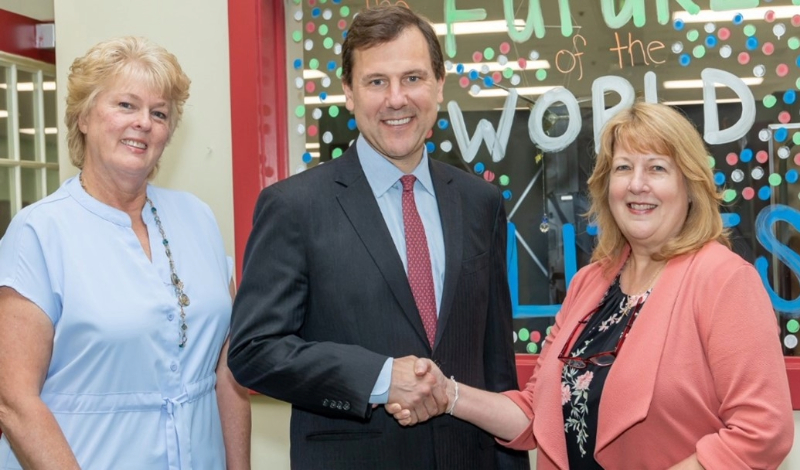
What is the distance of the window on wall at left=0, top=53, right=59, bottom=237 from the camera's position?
12.4 feet

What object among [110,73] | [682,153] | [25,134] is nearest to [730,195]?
[682,153]

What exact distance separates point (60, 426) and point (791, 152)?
7.48 ft

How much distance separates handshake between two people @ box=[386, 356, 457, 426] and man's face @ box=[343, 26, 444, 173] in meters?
0.50

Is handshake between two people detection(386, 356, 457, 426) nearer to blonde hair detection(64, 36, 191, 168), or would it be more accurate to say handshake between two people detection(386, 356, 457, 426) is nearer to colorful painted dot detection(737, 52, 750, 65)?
blonde hair detection(64, 36, 191, 168)

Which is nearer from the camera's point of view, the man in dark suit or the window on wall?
the man in dark suit

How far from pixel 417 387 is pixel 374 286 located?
0.79 ft

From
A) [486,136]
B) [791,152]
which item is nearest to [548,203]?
[486,136]

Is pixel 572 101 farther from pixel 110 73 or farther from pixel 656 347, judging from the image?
pixel 110 73

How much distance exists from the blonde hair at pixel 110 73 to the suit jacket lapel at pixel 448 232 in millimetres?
680

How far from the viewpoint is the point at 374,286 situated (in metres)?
1.88

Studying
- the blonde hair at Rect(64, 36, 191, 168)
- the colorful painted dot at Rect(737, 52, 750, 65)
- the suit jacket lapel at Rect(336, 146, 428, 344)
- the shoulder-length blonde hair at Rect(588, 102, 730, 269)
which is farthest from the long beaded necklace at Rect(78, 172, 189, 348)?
the colorful painted dot at Rect(737, 52, 750, 65)

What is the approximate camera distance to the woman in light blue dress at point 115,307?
1.86 meters

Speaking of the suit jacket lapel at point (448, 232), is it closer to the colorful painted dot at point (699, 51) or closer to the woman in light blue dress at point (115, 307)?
the woman in light blue dress at point (115, 307)

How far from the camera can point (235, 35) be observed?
9.99 ft
